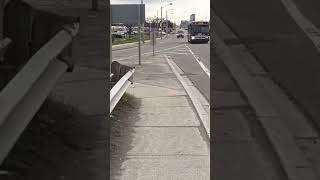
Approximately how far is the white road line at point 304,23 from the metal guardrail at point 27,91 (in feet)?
12.5

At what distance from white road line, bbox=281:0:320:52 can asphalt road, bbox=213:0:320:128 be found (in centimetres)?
9

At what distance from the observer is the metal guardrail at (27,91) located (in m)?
3.67

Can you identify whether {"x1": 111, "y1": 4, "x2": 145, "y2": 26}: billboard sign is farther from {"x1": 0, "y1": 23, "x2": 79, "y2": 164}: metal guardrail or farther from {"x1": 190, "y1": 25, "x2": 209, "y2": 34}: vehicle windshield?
{"x1": 190, "y1": 25, "x2": 209, "y2": 34}: vehicle windshield

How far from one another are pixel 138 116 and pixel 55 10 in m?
2.75

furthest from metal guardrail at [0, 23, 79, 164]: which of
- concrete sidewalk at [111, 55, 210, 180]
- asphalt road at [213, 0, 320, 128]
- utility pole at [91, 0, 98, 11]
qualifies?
asphalt road at [213, 0, 320, 128]

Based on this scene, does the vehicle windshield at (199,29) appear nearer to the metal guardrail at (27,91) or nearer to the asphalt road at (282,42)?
the asphalt road at (282,42)

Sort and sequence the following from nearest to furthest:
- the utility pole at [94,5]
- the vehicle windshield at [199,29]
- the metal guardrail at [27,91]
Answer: the metal guardrail at [27,91] → the utility pole at [94,5] → the vehicle windshield at [199,29]

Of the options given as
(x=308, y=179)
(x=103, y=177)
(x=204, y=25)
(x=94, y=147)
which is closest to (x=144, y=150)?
(x=94, y=147)

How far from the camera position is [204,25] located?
67.6 meters

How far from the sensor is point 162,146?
24.7 feet

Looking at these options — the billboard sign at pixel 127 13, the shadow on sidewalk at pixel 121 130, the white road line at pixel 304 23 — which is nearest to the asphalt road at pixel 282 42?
the white road line at pixel 304 23

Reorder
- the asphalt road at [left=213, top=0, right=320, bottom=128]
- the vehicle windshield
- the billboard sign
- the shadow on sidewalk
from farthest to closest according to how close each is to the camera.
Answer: the vehicle windshield, the billboard sign, the asphalt road at [left=213, top=0, right=320, bottom=128], the shadow on sidewalk

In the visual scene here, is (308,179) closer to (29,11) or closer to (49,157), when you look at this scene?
(49,157)

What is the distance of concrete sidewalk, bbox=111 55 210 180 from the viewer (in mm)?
6211
